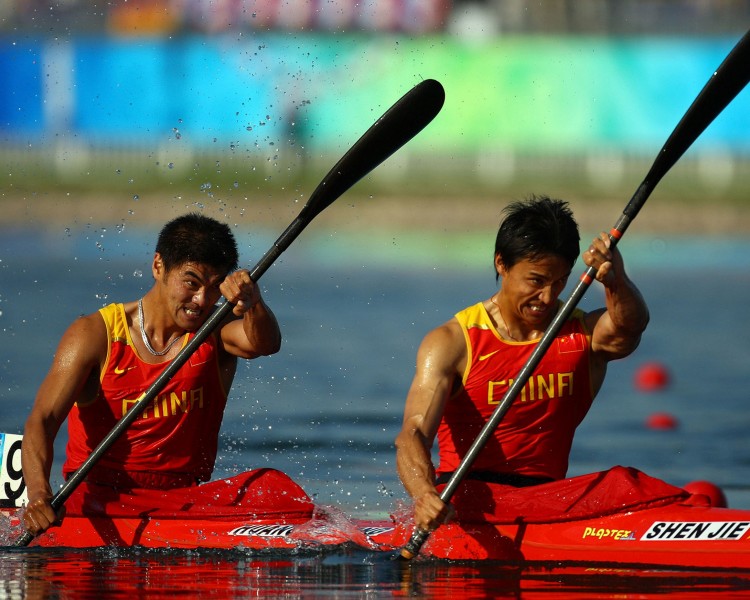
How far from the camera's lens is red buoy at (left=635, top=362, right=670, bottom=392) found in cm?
1434

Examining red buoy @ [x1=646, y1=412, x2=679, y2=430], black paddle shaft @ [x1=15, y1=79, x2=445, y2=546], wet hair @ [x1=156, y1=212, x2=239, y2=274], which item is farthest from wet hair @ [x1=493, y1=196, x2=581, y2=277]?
red buoy @ [x1=646, y1=412, x2=679, y2=430]

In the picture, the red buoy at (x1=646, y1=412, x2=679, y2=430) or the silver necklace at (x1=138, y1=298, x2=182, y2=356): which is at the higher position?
the red buoy at (x1=646, y1=412, x2=679, y2=430)

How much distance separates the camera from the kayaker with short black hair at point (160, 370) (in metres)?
7.04

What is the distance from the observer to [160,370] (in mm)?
7305

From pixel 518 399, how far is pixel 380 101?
22.9 metres

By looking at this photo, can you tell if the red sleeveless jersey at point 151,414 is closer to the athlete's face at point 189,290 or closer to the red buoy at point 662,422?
the athlete's face at point 189,290

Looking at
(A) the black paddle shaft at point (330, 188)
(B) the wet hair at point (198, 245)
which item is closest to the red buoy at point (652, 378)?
(A) the black paddle shaft at point (330, 188)

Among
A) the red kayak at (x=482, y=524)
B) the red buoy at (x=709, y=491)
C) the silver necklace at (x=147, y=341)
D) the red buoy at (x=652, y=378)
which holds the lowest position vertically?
the red kayak at (x=482, y=524)

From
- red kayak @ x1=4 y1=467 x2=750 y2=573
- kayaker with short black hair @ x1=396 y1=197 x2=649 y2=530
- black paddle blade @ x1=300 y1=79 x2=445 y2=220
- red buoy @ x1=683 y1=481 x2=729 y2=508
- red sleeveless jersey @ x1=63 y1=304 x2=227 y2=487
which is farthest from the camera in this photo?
red buoy @ x1=683 y1=481 x2=729 y2=508

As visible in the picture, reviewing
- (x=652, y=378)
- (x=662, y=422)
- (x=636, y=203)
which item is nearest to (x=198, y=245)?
(x=636, y=203)

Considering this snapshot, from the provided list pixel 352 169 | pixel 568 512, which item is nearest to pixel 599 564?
pixel 568 512

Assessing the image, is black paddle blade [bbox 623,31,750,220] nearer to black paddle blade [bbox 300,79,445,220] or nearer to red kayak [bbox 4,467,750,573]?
black paddle blade [bbox 300,79,445,220]

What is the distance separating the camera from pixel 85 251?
2827 centimetres

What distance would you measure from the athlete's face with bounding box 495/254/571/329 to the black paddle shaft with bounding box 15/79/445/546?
101 centimetres
